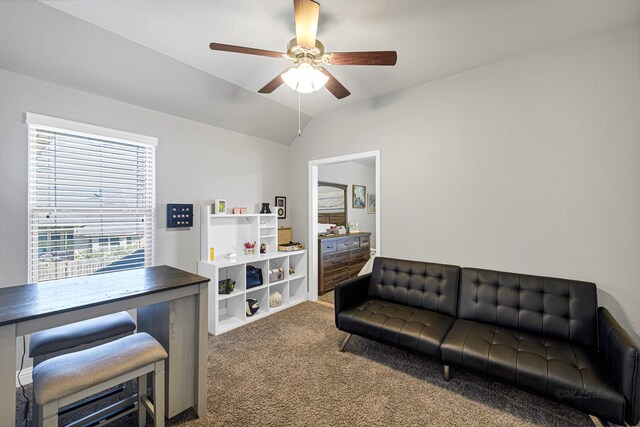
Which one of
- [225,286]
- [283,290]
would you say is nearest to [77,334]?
[225,286]

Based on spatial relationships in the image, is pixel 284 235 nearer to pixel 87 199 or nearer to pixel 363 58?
pixel 87 199

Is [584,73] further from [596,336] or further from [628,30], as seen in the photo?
[596,336]

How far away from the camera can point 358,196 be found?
6340 millimetres

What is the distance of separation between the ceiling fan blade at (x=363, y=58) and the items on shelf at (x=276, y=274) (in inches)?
111

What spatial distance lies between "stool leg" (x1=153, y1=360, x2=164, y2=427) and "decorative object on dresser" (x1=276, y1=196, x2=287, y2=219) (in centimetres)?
283

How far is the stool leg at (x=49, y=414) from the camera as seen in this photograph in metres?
1.20

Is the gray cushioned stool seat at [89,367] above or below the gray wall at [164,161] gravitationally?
below

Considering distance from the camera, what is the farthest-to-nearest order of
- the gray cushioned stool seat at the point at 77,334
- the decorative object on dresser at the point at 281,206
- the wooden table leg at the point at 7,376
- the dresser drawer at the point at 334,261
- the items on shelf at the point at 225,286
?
the dresser drawer at the point at 334,261
the decorative object on dresser at the point at 281,206
the items on shelf at the point at 225,286
the gray cushioned stool seat at the point at 77,334
the wooden table leg at the point at 7,376

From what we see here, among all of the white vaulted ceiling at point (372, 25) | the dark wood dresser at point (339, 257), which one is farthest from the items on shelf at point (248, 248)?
the white vaulted ceiling at point (372, 25)

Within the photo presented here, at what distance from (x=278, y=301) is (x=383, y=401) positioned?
209 centimetres

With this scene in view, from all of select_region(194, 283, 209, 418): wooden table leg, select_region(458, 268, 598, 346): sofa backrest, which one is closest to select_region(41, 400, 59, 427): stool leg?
select_region(194, 283, 209, 418): wooden table leg

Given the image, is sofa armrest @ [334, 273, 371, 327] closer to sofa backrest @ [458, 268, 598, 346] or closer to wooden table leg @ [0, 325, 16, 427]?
sofa backrest @ [458, 268, 598, 346]

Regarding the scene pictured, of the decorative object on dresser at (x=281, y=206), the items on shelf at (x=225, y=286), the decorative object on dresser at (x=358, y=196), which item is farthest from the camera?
the decorative object on dresser at (x=358, y=196)

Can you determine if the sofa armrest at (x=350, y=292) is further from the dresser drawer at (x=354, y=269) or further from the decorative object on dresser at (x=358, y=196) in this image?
the decorative object on dresser at (x=358, y=196)
